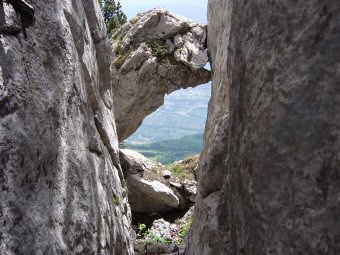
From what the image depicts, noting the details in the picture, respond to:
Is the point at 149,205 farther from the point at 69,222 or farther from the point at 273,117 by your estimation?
the point at 273,117

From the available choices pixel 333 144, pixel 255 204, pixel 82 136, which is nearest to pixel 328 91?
pixel 333 144

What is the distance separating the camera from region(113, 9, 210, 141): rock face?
18797mm

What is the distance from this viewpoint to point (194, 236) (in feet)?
23.1

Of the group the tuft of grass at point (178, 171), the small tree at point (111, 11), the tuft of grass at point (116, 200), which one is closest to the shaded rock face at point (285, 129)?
the tuft of grass at point (116, 200)

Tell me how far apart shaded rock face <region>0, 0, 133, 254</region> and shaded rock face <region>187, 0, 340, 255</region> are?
2.25 metres

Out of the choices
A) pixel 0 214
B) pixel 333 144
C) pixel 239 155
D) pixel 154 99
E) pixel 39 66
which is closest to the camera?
pixel 333 144

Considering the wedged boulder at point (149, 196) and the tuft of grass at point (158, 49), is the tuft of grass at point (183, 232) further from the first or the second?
the tuft of grass at point (158, 49)

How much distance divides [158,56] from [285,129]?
50.7ft

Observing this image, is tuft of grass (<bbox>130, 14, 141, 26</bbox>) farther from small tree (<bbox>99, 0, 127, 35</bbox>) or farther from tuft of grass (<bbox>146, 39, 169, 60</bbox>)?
small tree (<bbox>99, 0, 127, 35</bbox>)

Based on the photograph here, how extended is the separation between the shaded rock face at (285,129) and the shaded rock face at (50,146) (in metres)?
2.25

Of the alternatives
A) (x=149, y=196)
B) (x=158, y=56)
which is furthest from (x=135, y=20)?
(x=149, y=196)

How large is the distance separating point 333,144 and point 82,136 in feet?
13.5

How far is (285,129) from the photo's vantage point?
394cm

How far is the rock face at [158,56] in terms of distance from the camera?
18797 mm
